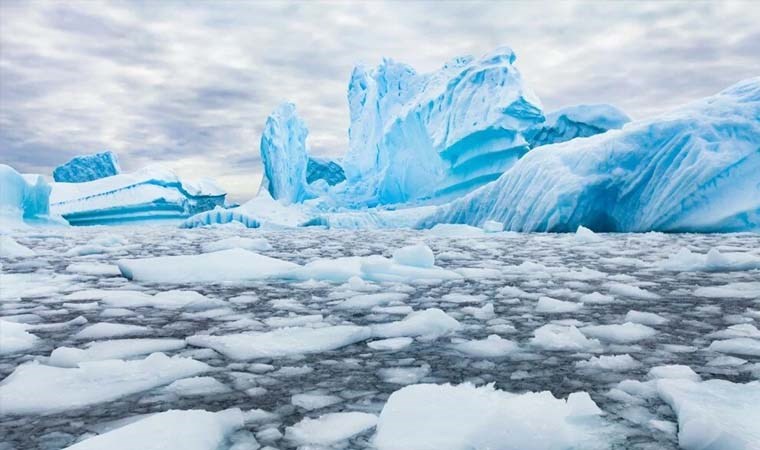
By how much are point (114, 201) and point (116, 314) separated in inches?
1211

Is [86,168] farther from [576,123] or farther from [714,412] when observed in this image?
[714,412]

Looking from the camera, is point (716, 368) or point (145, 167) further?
point (145, 167)

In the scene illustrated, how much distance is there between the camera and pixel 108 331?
2664 millimetres

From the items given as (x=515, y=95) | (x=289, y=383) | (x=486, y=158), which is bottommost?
(x=289, y=383)

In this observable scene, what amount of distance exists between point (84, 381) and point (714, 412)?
188cm

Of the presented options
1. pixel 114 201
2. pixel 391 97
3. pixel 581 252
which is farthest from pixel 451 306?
pixel 114 201

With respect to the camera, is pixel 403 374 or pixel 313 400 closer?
pixel 313 400

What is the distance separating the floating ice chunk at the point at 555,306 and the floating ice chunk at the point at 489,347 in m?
0.84

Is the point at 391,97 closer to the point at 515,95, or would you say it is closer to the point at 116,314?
the point at 515,95

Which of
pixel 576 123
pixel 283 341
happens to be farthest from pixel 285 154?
pixel 283 341

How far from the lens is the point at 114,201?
31.0 m

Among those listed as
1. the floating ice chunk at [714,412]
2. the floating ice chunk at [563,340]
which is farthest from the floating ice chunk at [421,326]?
the floating ice chunk at [714,412]

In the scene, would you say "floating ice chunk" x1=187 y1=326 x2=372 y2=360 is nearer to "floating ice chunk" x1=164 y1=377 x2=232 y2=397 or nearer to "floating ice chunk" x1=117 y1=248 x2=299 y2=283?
"floating ice chunk" x1=164 y1=377 x2=232 y2=397

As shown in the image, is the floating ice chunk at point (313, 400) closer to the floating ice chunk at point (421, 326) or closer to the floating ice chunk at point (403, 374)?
the floating ice chunk at point (403, 374)
